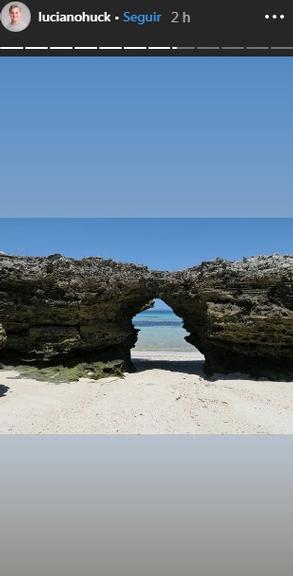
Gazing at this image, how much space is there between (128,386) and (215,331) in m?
3.83

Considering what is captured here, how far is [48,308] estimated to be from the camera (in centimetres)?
1510

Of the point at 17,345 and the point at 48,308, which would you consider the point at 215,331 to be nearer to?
the point at 48,308

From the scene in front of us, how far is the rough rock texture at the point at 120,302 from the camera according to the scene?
47.6ft

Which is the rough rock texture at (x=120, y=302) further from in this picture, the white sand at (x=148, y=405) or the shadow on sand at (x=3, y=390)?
the shadow on sand at (x=3, y=390)

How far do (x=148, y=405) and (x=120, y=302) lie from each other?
5.44m

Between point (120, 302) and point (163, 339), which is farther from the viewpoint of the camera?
point (163, 339)
